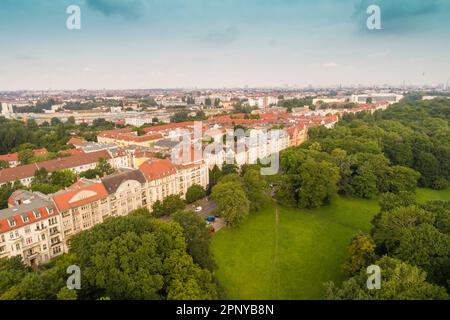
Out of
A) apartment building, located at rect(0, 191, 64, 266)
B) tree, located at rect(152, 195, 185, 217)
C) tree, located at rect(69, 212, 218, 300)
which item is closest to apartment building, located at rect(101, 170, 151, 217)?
tree, located at rect(152, 195, 185, 217)

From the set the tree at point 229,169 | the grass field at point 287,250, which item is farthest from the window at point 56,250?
the tree at point 229,169

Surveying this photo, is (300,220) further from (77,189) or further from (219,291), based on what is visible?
(77,189)

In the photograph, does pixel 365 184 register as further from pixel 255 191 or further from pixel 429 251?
pixel 429 251

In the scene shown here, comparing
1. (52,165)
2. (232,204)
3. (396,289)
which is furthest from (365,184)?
(52,165)

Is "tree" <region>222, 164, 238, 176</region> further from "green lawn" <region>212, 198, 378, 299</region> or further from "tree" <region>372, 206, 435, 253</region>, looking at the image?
"tree" <region>372, 206, 435, 253</region>
